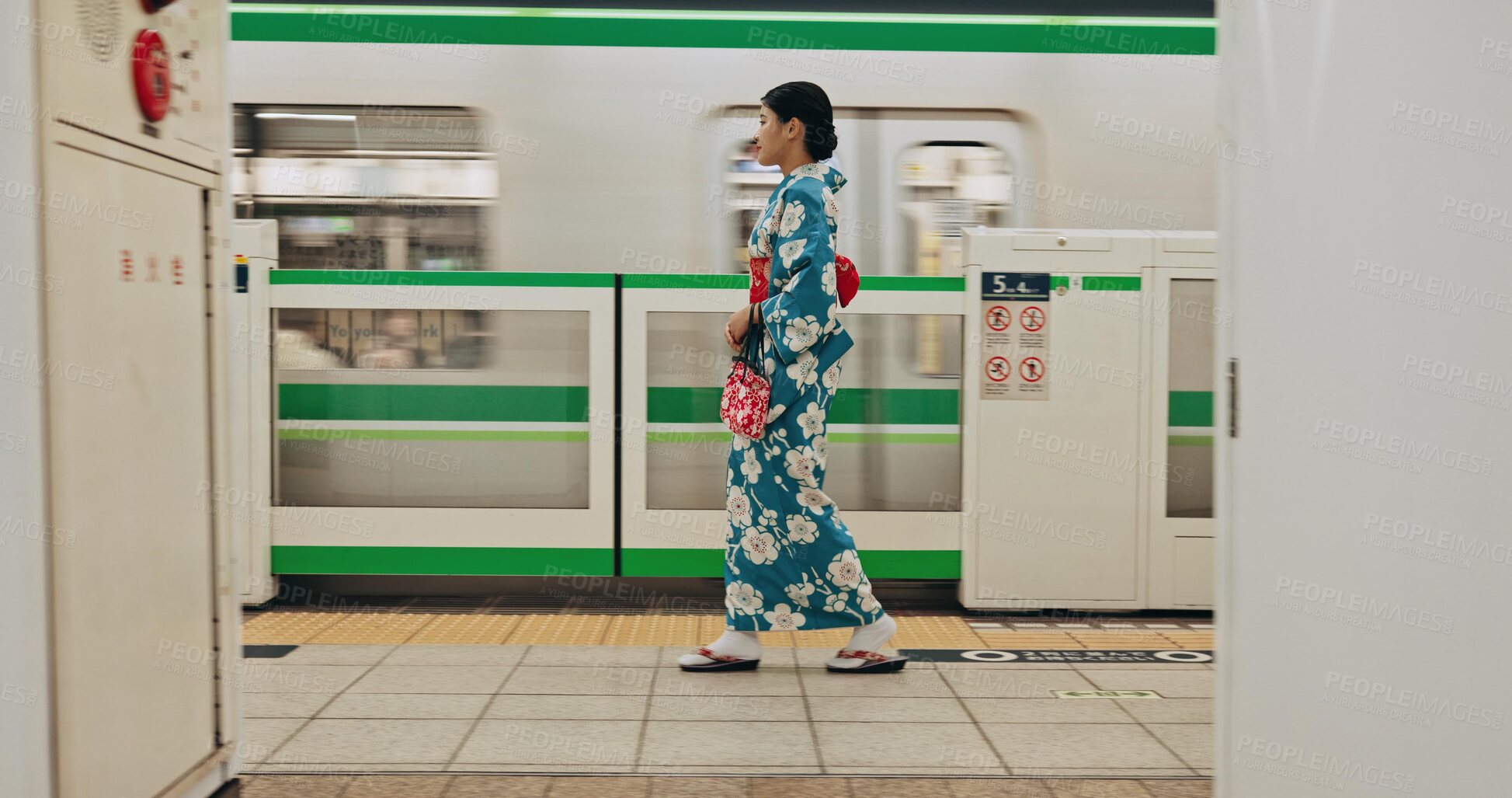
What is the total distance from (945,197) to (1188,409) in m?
1.33

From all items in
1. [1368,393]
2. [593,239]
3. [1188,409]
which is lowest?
[1188,409]

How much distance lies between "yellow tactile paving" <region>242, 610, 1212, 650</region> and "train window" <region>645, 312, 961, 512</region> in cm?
53

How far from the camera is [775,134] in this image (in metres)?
3.50

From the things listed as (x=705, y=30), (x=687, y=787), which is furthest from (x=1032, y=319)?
(x=687, y=787)

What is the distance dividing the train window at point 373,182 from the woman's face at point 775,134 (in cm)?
153

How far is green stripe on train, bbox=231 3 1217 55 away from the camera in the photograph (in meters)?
4.66

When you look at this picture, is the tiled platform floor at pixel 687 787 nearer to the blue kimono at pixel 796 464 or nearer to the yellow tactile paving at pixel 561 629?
the blue kimono at pixel 796 464

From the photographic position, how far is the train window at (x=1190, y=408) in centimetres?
462

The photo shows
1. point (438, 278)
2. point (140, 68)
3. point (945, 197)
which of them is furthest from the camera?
point (945, 197)

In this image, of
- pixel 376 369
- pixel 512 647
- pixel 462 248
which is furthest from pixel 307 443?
pixel 512 647

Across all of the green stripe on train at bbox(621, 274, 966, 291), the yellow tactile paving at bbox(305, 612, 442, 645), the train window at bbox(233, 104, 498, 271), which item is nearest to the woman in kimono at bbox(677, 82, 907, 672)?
the green stripe on train at bbox(621, 274, 966, 291)

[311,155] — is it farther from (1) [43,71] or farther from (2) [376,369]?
(1) [43,71]

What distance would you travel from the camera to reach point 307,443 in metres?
4.67

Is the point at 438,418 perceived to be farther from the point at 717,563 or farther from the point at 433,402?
the point at 717,563
